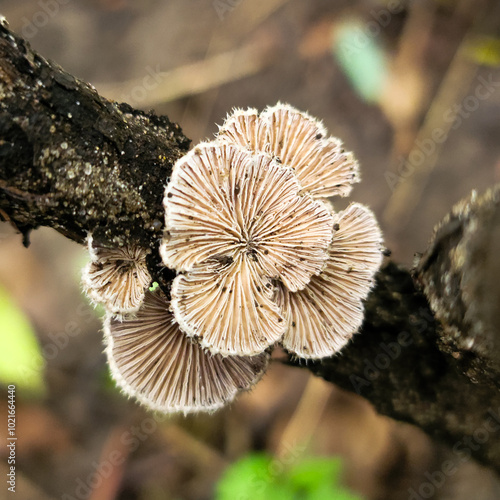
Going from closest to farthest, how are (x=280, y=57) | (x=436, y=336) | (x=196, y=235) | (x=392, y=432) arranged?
(x=196, y=235), (x=436, y=336), (x=392, y=432), (x=280, y=57)

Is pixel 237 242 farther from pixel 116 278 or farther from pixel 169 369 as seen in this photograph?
pixel 169 369

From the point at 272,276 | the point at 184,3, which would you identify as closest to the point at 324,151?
the point at 272,276

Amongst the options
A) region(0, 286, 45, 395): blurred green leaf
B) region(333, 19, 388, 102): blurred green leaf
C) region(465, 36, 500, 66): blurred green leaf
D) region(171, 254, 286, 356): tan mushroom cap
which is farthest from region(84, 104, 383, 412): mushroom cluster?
region(465, 36, 500, 66): blurred green leaf

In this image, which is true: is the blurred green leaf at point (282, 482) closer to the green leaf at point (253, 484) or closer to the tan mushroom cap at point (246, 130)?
the green leaf at point (253, 484)

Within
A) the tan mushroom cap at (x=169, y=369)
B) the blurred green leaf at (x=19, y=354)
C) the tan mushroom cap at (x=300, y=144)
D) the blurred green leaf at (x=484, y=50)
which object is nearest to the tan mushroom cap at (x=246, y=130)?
the tan mushroom cap at (x=300, y=144)

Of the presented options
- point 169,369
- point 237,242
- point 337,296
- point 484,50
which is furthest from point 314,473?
point 484,50

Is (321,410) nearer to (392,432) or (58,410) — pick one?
(392,432)
